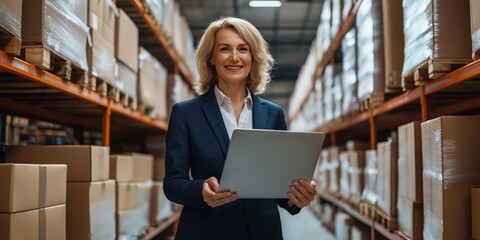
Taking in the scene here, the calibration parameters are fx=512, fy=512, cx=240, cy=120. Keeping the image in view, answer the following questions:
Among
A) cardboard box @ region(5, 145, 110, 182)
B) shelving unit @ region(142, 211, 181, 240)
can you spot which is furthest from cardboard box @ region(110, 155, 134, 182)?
cardboard box @ region(5, 145, 110, 182)

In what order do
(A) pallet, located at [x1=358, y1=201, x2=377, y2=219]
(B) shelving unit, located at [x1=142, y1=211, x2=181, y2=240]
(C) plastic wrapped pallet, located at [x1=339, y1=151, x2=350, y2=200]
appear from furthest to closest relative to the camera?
1. (C) plastic wrapped pallet, located at [x1=339, y1=151, x2=350, y2=200]
2. (B) shelving unit, located at [x1=142, y1=211, x2=181, y2=240]
3. (A) pallet, located at [x1=358, y1=201, x2=377, y2=219]

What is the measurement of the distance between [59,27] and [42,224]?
1.15m

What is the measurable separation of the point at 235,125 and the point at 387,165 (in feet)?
7.38

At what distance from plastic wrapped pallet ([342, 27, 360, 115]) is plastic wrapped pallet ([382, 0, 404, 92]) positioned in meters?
1.38

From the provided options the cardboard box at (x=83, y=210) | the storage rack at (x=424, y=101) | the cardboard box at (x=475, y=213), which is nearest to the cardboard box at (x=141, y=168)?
the cardboard box at (x=83, y=210)

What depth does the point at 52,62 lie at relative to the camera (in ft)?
10.2

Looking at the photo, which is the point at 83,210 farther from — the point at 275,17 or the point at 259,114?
the point at 275,17

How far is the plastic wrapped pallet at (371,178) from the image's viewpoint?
495 cm

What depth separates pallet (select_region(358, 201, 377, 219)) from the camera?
16.1 ft

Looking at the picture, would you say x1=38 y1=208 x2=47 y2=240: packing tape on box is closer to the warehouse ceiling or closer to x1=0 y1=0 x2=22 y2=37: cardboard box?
x1=0 y1=0 x2=22 y2=37: cardboard box

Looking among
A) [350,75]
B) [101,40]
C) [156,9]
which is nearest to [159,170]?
[156,9]

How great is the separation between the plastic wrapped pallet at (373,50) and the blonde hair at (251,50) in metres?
2.17

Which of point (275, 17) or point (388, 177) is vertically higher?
point (275, 17)

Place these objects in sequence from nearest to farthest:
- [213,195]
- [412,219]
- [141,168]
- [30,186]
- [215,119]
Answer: [213,195]
[215,119]
[30,186]
[412,219]
[141,168]
